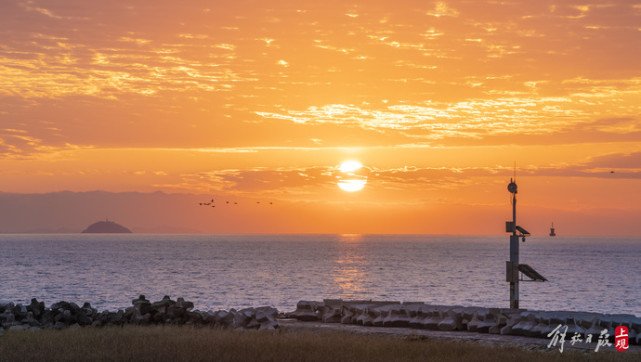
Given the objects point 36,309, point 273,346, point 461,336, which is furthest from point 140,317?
point 461,336

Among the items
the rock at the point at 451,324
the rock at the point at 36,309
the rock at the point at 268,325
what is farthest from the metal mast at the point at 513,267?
the rock at the point at 36,309

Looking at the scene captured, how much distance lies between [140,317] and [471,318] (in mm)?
16020

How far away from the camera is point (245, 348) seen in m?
29.4

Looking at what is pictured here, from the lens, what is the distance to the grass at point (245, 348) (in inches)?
1078

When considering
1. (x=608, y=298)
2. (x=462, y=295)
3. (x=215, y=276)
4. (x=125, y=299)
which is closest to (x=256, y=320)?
(x=125, y=299)

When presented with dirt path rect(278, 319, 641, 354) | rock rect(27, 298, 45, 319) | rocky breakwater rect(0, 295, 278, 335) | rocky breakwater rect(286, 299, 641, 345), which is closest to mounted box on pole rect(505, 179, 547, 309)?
rocky breakwater rect(286, 299, 641, 345)

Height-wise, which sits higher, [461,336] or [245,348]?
[461,336]

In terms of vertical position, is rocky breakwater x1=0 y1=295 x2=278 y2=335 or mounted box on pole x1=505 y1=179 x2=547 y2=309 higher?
mounted box on pole x1=505 y1=179 x2=547 y2=309

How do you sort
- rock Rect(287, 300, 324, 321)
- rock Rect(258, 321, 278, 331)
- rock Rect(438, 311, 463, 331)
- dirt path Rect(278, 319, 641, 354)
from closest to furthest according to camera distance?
dirt path Rect(278, 319, 641, 354) < rock Rect(438, 311, 463, 331) < rock Rect(258, 321, 278, 331) < rock Rect(287, 300, 324, 321)

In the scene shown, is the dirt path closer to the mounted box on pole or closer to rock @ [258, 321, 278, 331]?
rock @ [258, 321, 278, 331]

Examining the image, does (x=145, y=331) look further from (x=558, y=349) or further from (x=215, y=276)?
(x=215, y=276)

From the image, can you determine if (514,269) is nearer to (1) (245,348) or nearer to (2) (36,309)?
(1) (245,348)

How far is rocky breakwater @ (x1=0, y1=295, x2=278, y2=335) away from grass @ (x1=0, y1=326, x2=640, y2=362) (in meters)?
3.41

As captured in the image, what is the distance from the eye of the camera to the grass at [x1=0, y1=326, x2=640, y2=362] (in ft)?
89.9
